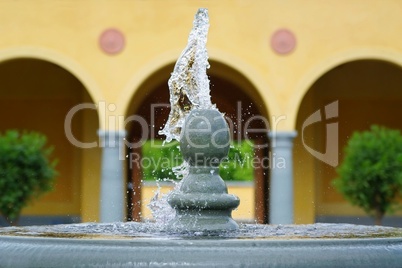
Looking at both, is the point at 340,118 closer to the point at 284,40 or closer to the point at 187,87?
the point at 284,40

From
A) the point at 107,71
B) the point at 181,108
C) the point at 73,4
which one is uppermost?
the point at 73,4

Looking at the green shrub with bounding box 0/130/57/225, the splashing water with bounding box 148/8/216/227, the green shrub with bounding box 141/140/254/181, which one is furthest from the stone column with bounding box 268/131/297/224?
the splashing water with bounding box 148/8/216/227

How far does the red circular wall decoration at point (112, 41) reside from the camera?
14.4 meters

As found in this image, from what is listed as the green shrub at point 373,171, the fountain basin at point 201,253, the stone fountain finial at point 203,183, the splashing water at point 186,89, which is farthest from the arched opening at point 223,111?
the fountain basin at point 201,253

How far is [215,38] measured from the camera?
1436 centimetres

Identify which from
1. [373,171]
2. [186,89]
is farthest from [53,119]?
[186,89]

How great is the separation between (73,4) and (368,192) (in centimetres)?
524

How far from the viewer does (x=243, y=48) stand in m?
14.4

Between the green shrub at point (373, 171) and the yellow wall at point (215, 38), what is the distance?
55.2 inches

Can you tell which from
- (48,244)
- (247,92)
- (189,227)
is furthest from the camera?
(247,92)

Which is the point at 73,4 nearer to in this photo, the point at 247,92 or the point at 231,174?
the point at 247,92

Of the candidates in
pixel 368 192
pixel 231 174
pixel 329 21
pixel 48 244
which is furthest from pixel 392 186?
pixel 231 174

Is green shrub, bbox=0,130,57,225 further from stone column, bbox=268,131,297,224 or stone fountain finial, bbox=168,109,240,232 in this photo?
stone fountain finial, bbox=168,109,240,232

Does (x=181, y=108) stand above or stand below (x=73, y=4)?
below
